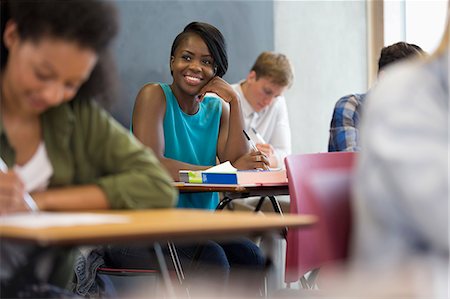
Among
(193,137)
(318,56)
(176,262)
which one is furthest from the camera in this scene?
(318,56)

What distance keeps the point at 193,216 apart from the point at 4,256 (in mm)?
414

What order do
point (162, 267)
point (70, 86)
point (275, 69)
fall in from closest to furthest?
point (70, 86) → point (162, 267) → point (275, 69)

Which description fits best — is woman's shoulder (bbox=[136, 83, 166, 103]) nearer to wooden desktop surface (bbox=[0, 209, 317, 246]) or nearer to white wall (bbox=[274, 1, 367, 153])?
wooden desktop surface (bbox=[0, 209, 317, 246])

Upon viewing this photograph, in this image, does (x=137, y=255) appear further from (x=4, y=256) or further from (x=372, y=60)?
(x=372, y=60)

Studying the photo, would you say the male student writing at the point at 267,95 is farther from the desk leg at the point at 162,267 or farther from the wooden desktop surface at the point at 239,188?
the desk leg at the point at 162,267

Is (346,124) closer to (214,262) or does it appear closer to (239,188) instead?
(239,188)

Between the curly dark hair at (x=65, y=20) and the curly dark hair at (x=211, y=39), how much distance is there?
1.79 meters

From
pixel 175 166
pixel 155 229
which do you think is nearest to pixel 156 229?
pixel 155 229

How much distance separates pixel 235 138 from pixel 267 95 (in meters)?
1.62

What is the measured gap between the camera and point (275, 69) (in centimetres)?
534

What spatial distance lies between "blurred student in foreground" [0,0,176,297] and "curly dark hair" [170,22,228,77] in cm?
174

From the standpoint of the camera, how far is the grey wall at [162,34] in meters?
5.29

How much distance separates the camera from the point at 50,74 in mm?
1761

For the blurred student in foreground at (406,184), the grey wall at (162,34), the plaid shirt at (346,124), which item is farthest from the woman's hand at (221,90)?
the blurred student in foreground at (406,184)
